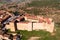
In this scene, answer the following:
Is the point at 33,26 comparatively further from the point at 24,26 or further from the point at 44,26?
the point at 44,26

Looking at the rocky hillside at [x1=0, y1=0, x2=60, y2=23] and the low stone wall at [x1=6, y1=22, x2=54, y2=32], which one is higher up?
the low stone wall at [x1=6, y1=22, x2=54, y2=32]

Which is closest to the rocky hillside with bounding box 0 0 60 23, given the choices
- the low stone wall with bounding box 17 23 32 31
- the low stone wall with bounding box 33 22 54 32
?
the low stone wall with bounding box 33 22 54 32

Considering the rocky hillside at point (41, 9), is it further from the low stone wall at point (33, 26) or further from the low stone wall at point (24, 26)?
the low stone wall at point (24, 26)

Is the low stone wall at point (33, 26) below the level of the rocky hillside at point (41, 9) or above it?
above

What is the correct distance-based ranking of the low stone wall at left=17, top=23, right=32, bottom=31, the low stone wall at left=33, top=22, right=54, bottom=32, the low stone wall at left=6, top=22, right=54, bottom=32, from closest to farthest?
the low stone wall at left=33, top=22, right=54, bottom=32
the low stone wall at left=6, top=22, right=54, bottom=32
the low stone wall at left=17, top=23, right=32, bottom=31

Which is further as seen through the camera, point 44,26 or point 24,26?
point 24,26

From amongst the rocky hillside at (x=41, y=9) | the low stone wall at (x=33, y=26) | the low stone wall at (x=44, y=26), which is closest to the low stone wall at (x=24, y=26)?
the low stone wall at (x=33, y=26)

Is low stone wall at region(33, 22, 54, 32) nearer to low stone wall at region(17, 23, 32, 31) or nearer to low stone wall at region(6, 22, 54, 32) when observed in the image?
low stone wall at region(6, 22, 54, 32)

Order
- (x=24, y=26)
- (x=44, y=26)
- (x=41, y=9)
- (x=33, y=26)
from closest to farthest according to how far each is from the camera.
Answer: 1. (x=44, y=26)
2. (x=33, y=26)
3. (x=24, y=26)
4. (x=41, y=9)

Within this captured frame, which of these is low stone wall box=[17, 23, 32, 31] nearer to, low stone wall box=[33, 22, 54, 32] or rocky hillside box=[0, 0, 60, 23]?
low stone wall box=[33, 22, 54, 32]

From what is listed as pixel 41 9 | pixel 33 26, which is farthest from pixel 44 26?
pixel 41 9

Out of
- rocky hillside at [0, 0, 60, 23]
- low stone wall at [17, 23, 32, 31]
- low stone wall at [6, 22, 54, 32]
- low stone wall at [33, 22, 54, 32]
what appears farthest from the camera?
rocky hillside at [0, 0, 60, 23]

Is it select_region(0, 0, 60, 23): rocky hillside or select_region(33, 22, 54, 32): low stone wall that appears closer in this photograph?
Answer: select_region(33, 22, 54, 32): low stone wall
